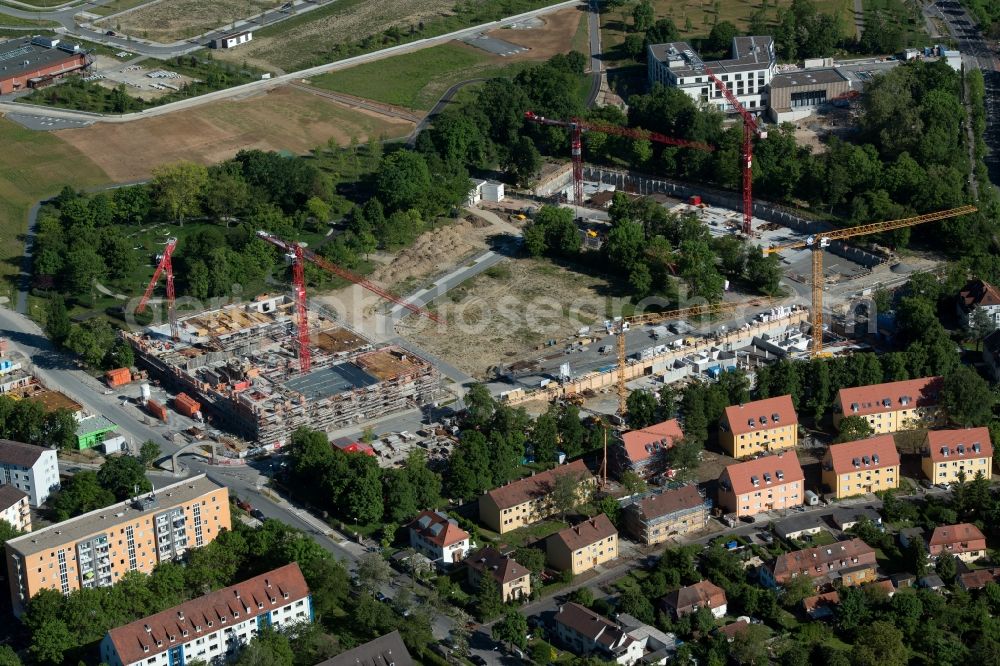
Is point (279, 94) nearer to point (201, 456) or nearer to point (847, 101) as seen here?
point (847, 101)

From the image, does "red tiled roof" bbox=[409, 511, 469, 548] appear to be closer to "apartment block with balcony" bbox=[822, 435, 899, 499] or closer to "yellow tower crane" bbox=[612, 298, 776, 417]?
"apartment block with balcony" bbox=[822, 435, 899, 499]

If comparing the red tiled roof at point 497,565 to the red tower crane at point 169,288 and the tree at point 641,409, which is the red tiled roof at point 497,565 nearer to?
the tree at point 641,409

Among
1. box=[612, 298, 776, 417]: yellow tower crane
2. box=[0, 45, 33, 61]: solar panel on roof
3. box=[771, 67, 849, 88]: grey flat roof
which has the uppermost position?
box=[0, 45, 33, 61]: solar panel on roof

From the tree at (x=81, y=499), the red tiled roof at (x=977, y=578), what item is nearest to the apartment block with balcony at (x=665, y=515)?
the red tiled roof at (x=977, y=578)

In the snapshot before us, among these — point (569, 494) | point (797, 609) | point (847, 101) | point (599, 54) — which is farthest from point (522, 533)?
point (599, 54)

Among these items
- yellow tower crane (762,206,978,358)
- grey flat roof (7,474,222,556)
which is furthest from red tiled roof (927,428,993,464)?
grey flat roof (7,474,222,556)

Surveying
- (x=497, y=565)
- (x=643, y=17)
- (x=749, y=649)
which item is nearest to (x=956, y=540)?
(x=749, y=649)

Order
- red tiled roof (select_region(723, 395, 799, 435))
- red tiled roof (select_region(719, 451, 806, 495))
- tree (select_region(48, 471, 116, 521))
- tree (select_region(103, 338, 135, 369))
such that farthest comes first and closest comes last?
tree (select_region(103, 338, 135, 369)) → red tiled roof (select_region(723, 395, 799, 435)) → red tiled roof (select_region(719, 451, 806, 495)) → tree (select_region(48, 471, 116, 521))
